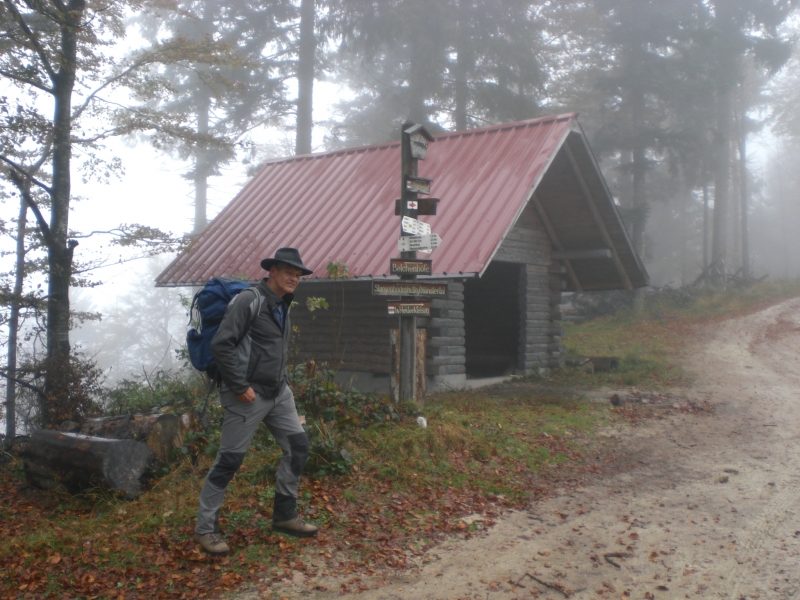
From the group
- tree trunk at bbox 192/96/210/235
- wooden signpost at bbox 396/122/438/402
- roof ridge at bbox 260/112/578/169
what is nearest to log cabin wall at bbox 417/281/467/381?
roof ridge at bbox 260/112/578/169

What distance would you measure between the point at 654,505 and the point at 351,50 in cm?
2242

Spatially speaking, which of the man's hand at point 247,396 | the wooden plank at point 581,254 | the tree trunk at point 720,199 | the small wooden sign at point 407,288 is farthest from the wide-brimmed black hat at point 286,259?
Answer: the tree trunk at point 720,199

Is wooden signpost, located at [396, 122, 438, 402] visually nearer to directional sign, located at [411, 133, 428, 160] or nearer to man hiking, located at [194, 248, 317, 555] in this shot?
directional sign, located at [411, 133, 428, 160]

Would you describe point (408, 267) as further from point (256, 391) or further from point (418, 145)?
point (256, 391)

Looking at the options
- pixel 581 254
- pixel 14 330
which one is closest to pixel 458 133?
pixel 581 254

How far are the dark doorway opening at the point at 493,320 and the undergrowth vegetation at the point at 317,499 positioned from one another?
17.8ft

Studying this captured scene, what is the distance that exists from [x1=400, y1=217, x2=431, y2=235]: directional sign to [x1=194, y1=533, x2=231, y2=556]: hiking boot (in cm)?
429

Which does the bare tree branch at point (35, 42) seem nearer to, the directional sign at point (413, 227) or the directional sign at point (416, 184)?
the directional sign at point (416, 184)

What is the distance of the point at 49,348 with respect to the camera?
9914 millimetres

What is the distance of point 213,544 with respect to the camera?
483 centimetres

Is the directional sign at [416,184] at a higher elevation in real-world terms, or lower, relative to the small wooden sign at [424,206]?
higher

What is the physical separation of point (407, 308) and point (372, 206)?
19.7 feet

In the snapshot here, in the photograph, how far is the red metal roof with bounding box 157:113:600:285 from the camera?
11.5 metres

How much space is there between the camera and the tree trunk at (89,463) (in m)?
6.46
